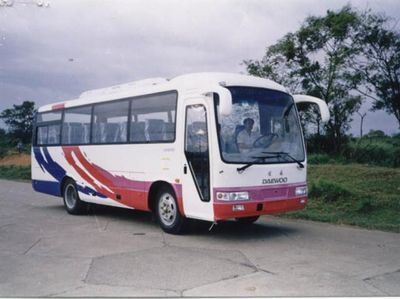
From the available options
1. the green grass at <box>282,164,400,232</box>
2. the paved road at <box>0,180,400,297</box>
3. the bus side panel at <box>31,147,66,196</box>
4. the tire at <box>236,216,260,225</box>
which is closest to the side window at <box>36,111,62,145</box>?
the bus side panel at <box>31,147,66,196</box>

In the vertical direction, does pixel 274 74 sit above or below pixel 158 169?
above

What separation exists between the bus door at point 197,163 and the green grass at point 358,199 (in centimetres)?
404

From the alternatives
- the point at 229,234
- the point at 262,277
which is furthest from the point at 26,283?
the point at 229,234

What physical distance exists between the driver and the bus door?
1.81 ft

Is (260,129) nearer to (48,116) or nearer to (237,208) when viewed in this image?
(237,208)

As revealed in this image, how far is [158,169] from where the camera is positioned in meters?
9.97

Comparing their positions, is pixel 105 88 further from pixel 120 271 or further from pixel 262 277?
pixel 262 277

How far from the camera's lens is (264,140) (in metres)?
9.05

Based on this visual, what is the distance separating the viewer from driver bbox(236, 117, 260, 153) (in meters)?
8.75

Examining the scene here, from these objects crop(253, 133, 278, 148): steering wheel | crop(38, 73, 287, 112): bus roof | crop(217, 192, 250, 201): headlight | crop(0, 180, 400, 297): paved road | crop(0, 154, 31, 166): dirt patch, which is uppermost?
crop(38, 73, 287, 112): bus roof

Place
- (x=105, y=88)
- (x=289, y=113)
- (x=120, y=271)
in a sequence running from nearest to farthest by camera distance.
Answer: (x=120, y=271)
(x=289, y=113)
(x=105, y=88)

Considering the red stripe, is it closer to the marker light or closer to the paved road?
the paved road

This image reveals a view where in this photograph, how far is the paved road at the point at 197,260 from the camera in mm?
6117

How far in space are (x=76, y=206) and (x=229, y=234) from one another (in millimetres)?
4968
